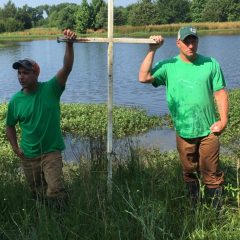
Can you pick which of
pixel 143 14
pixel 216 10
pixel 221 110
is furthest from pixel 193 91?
pixel 216 10

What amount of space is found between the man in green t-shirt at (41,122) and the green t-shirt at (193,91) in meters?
1.05

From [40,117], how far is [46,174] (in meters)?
0.57

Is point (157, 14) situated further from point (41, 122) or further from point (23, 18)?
point (41, 122)

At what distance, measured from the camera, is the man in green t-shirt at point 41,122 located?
484 cm

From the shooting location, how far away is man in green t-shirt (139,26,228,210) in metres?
4.66

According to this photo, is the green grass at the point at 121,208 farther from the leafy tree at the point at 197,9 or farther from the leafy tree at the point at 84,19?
the leafy tree at the point at 197,9

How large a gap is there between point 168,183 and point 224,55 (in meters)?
28.6

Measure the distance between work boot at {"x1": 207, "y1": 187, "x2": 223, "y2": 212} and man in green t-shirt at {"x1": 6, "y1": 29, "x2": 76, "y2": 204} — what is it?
1430 millimetres

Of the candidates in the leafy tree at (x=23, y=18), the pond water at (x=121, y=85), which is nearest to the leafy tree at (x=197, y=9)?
the leafy tree at (x=23, y=18)

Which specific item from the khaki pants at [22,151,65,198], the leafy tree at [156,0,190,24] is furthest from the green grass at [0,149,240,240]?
the leafy tree at [156,0,190,24]

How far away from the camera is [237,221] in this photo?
14.0 feet

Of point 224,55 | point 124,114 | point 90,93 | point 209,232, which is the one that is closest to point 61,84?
point 209,232

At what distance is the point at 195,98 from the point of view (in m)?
4.67

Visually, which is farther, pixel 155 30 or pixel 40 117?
pixel 155 30
